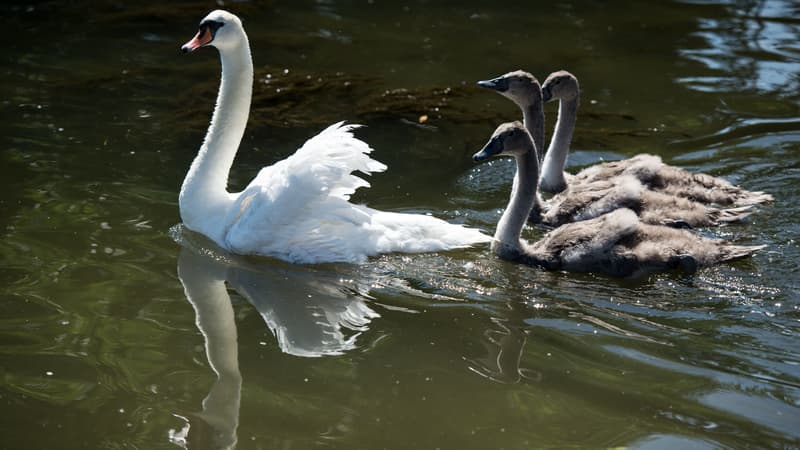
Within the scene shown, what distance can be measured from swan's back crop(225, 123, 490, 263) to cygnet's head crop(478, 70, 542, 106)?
5.91ft

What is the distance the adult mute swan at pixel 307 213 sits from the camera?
725cm

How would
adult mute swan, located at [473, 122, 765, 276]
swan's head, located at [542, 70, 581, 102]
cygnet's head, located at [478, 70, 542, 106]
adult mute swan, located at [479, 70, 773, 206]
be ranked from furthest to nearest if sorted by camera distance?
swan's head, located at [542, 70, 581, 102], cygnet's head, located at [478, 70, 542, 106], adult mute swan, located at [479, 70, 773, 206], adult mute swan, located at [473, 122, 765, 276]

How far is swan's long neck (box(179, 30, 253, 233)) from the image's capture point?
25.3 feet

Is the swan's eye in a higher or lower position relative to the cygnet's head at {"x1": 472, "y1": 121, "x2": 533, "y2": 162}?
higher

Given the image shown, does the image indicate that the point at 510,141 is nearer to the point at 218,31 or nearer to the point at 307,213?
the point at 307,213

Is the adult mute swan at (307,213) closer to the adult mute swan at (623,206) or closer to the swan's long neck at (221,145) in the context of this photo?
the swan's long neck at (221,145)

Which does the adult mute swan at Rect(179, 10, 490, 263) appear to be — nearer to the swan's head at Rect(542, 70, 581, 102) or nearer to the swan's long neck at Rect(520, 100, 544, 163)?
the swan's long neck at Rect(520, 100, 544, 163)

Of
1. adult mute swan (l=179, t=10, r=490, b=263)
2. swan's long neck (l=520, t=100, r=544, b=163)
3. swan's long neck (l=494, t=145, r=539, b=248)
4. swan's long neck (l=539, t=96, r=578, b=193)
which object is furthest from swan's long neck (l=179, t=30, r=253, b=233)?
swan's long neck (l=539, t=96, r=578, b=193)

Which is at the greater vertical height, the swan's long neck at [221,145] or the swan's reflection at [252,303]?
the swan's long neck at [221,145]

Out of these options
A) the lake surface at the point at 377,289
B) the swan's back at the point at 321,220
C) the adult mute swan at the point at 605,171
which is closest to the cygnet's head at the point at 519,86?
the adult mute swan at the point at 605,171

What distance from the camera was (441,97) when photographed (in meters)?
11.4

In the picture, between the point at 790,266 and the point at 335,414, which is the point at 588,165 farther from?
the point at 335,414

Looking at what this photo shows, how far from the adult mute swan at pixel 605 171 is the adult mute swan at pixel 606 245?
1.05 m

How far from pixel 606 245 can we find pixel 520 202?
0.78m
